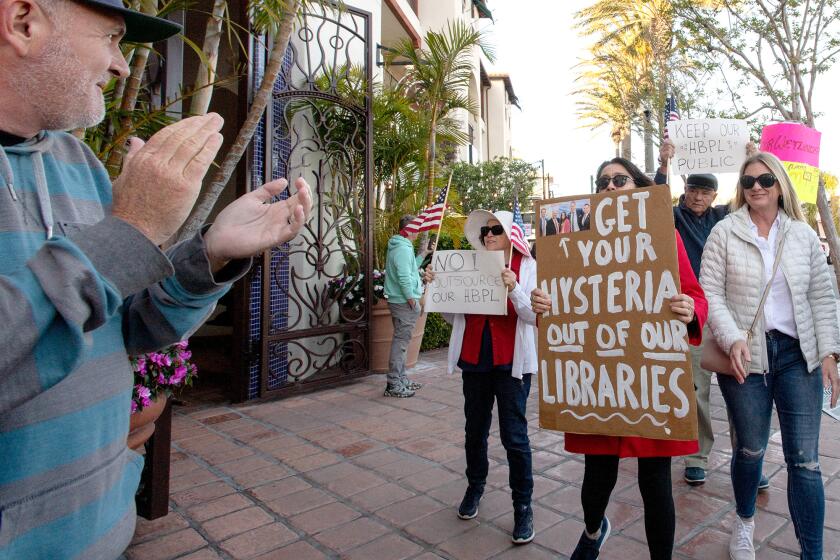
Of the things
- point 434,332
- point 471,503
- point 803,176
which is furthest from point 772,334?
point 434,332

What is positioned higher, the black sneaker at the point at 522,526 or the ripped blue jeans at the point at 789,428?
the ripped blue jeans at the point at 789,428

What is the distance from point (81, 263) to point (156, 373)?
2361 mm

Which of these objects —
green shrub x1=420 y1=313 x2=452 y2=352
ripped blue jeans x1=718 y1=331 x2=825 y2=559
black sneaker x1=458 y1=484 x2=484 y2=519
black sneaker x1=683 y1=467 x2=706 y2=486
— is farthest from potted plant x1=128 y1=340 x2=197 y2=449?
green shrub x1=420 y1=313 x2=452 y2=352

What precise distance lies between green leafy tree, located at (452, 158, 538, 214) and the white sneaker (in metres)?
14.7

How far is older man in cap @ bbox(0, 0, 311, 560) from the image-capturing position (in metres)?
0.83

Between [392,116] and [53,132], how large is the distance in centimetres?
708

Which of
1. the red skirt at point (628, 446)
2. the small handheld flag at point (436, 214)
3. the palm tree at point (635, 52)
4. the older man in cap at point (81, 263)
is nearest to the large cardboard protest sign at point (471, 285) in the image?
the red skirt at point (628, 446)

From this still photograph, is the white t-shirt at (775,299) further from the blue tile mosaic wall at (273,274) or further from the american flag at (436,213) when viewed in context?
the blue tile mosaic wall at (273,274)

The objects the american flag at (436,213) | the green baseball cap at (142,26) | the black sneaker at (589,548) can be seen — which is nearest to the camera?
the green baseball cap at (142,26)

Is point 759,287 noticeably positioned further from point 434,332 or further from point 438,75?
point 434,332

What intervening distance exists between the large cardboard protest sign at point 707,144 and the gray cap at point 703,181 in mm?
94

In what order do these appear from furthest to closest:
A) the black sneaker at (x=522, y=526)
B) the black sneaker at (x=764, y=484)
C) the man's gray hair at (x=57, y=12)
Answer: the black sneaker at (x=764, y=484), the black sneaker at (x=522, y=526), the man's gray hair at (x=57, y=12)

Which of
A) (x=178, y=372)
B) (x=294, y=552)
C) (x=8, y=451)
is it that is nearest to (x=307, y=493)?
(x=294, y=552)

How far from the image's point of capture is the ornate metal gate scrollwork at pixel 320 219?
5.92 meters
